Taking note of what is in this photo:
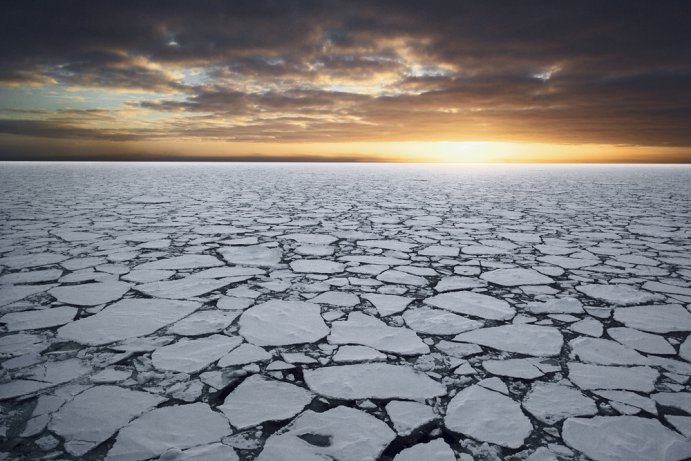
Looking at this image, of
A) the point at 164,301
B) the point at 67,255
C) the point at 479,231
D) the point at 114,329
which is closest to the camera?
the point at 114,329

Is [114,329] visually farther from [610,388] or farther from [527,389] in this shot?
[610,388]

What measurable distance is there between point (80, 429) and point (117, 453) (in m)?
0.17

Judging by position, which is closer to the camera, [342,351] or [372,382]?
[372,382]

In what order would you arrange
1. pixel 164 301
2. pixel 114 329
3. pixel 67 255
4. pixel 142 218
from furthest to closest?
pixel 142 218, pixel 67 255, pixel 164 301, pixel 114 329

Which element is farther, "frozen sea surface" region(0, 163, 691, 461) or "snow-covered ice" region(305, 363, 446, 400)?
"snow-covered ice" region(305, 363, 446, 400)

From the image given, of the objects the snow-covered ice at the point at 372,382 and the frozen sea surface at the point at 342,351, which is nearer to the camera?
the frozen sea surface at the point at 342,351

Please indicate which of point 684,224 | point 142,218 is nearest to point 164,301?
point 142,218

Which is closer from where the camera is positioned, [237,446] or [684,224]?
[237,446]

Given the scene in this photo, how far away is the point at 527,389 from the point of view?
4.35 ft

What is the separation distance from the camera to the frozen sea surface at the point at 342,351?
3.58 ft

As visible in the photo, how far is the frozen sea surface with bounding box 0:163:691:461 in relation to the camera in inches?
42.9

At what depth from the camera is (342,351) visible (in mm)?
1568

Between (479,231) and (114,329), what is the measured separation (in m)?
3.42

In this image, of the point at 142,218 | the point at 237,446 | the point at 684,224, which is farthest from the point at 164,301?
the point at 684,224
